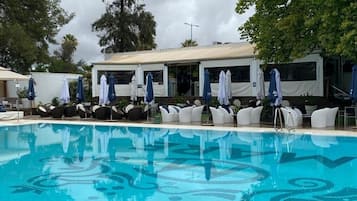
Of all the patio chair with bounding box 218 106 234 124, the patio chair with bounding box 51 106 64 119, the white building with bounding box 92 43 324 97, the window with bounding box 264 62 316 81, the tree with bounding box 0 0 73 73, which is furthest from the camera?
the tree with bounding box 0 0 73 73

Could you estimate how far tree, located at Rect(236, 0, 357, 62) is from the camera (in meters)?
16.0

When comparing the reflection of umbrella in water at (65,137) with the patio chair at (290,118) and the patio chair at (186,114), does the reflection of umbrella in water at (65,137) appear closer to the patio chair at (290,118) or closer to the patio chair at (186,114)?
the patio chair at (186,114)

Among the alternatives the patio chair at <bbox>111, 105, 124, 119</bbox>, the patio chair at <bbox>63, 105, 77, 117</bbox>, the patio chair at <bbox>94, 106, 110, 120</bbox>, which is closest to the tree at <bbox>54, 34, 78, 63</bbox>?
the patio chair at <bbox>63, 105, 77, 117</bbox>

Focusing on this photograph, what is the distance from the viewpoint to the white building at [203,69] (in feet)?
72.6

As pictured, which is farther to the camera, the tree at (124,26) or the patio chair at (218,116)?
the tree at (124,26)

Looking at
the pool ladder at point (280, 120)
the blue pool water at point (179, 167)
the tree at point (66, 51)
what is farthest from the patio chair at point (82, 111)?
the tree at point (66, 51)

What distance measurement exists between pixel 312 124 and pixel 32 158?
10.5 m

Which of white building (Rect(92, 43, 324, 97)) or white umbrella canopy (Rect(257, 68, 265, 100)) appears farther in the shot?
white building (Rect(92, 43, 324, 97))

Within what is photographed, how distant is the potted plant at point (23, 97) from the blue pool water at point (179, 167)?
1385 centimetres

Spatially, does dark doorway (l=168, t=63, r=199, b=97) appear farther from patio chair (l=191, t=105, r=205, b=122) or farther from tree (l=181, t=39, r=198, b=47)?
tree (l=181, t=39, r=198, b=47)

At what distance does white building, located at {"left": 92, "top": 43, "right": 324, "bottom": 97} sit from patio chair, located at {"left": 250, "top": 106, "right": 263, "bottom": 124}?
167 inches

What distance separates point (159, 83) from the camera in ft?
89.8

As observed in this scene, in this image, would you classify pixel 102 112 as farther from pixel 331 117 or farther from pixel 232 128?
pixel 331 117

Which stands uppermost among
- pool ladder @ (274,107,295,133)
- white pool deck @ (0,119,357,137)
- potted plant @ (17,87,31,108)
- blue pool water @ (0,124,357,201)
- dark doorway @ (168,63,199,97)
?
dark doorway @ (168,63,199,97)
